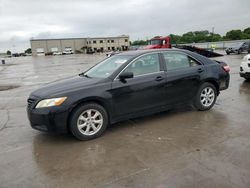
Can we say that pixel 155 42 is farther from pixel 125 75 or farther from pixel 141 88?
pixel 125 75

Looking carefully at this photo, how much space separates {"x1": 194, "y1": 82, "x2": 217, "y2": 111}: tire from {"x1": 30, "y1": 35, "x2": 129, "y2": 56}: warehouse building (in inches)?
3602

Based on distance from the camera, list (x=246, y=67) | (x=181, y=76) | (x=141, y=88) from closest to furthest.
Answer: (x=141, y=88) < (x=181, y=76) < (x=246, y=67)

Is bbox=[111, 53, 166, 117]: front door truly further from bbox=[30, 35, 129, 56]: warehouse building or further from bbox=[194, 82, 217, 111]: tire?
bbox=[30, 35, 129, 56]: warehouse building

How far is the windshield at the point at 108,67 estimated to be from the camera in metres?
4.77

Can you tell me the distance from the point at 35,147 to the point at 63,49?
10388 cm

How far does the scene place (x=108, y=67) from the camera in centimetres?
511

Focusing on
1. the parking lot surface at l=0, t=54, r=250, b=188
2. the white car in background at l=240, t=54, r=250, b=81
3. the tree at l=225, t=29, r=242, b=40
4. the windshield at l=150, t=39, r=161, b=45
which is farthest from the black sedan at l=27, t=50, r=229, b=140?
the tree at l=225, t=29, r=242, b=40

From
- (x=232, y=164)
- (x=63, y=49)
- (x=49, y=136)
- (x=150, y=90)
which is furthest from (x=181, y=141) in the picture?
(x=63, y=49)

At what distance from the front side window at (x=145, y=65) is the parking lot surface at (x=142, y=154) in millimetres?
1127

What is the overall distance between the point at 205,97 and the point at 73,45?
104m

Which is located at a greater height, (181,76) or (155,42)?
(155,42)

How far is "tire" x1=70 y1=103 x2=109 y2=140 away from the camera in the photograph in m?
4.14

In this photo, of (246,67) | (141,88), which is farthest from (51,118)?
(246,67)

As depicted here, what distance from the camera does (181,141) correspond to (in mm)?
4039
